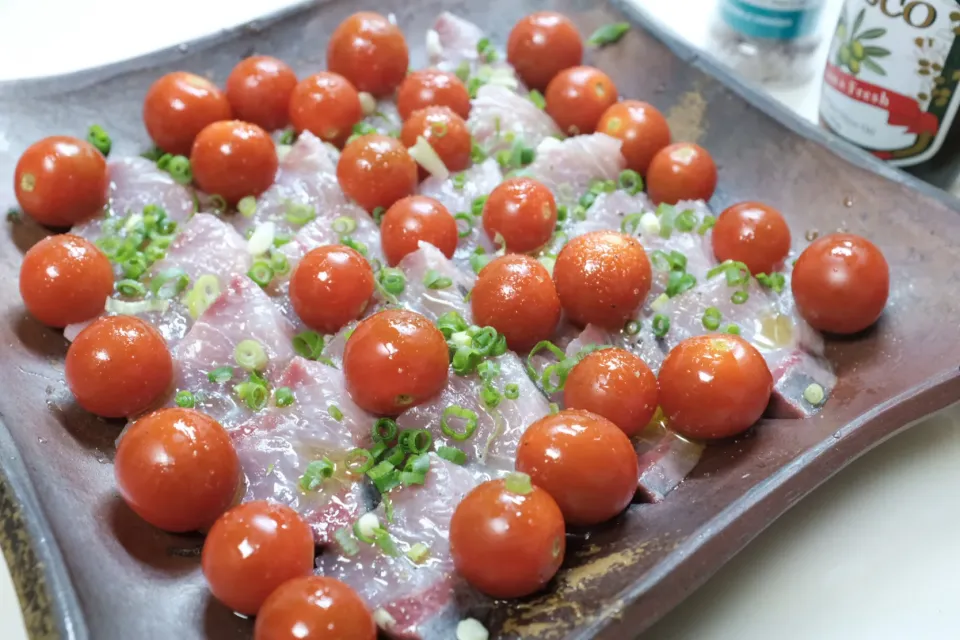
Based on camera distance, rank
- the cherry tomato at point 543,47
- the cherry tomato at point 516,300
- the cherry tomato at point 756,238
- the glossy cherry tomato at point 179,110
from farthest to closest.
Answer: the cherry tomato at point 543,47
the glossy cherry tomato at point 179,110
the cherry tomato at point 756,238
the cherry tomato at point 516,300

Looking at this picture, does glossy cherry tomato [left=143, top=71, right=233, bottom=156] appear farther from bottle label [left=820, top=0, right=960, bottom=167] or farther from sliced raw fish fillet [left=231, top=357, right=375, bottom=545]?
bottle label [left=820, top=0, right=960, bottom=167]

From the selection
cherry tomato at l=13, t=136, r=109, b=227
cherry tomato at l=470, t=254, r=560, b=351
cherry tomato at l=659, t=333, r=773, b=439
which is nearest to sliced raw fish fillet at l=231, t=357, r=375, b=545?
cherry tomato at l=470, t=254, r=560, b=351

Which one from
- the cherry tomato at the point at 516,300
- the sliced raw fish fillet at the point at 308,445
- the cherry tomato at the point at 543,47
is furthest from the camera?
the cherry tomato at the point at 543,47

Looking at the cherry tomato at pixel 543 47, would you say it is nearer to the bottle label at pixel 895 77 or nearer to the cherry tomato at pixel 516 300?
the bottle label at pixel 895 77

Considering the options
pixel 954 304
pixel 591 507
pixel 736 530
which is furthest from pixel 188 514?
pixel 954 304

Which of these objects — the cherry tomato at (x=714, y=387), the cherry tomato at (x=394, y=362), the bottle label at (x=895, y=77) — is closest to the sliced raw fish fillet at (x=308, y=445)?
the cherry tomato at (x=394, y=362)

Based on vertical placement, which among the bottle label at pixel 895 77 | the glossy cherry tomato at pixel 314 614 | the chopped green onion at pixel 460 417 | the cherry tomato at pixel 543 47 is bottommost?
the chopped green onion at pixel 460 417

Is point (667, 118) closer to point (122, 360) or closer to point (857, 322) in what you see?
point (857, 322)

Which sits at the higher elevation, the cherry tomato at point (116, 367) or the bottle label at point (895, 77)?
the bottle label at point (895, 77)
